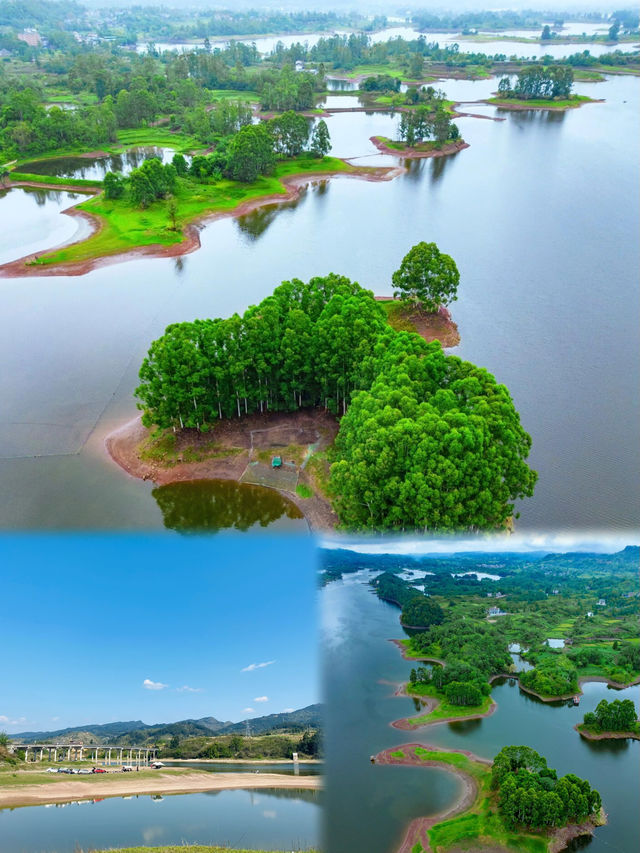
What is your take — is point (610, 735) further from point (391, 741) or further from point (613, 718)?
point (391, 741)

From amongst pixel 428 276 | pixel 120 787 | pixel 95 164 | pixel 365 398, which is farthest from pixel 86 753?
pixel 95 164

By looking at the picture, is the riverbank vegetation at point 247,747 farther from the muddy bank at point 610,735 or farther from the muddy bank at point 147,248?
the muddy bank at point 147,248

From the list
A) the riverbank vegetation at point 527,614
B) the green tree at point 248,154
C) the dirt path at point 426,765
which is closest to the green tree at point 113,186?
the green tree at point 248,154

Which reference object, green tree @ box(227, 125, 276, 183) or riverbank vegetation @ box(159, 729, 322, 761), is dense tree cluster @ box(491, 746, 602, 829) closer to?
riverbank vegetation @ box(159, 729, 322, 761)

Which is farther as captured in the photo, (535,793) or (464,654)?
(464,654)

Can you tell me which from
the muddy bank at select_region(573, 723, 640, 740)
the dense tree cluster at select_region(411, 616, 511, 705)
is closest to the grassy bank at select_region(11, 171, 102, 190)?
the dense tree cluster at select_region(411, 616, 511, 705)

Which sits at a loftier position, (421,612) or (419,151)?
(419,151)

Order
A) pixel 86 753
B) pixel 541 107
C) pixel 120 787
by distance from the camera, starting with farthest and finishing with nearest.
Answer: pixel 541 107, pixel 86 753, pixel 120 787
